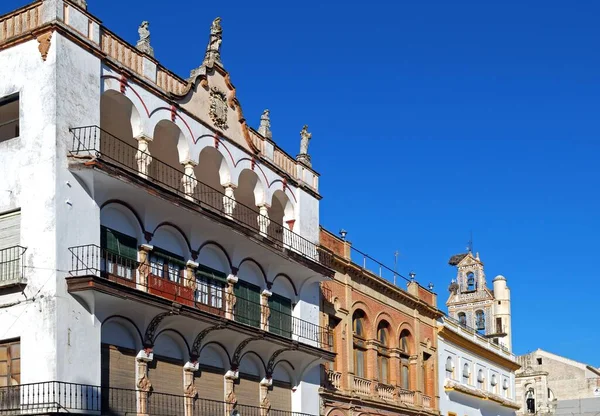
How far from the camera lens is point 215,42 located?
28.9 meters

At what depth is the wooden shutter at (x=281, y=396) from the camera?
3025 cm

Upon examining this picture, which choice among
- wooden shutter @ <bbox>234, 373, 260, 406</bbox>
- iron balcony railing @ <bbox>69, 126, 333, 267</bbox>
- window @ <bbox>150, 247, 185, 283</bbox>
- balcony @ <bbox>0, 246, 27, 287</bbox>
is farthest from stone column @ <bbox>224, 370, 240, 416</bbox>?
balcony @ <bbox>0, 246, 27, 287</bbox>

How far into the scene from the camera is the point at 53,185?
2088 centimetres

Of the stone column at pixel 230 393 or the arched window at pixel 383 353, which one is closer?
the stone column at pixel 230 393

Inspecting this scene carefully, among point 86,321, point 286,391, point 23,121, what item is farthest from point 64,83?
point 286,391

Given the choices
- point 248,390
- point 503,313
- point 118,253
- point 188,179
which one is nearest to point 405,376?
point 248,390

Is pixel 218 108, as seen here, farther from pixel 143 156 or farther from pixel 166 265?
pixel 166 265

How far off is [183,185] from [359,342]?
14.0 meters

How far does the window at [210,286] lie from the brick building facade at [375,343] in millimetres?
7410

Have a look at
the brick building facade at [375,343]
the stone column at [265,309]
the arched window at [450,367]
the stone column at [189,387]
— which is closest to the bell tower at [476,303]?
the arched window at [450,367]

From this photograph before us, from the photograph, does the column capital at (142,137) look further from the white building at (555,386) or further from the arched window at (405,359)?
the white building at (555,386)

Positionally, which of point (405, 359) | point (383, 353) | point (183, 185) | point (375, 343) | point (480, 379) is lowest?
point (480, 379)

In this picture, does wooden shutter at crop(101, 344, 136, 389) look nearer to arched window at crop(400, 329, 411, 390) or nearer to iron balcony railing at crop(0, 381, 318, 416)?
iron balcony railing at crop(0, 381, 318, 416)

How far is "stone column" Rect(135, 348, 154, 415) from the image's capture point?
23312 millimetres
